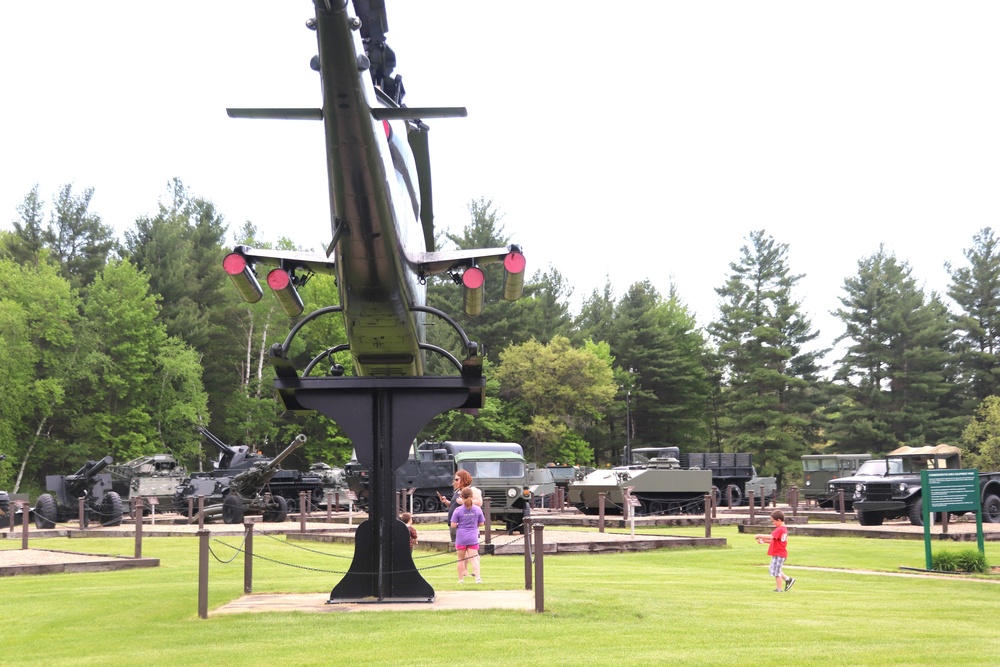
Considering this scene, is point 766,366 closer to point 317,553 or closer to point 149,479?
point 149,479

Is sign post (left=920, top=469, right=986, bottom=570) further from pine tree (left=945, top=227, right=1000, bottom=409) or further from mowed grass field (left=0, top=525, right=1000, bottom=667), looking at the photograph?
pine tree (left=945, top=227, right=1000, bottom=409)

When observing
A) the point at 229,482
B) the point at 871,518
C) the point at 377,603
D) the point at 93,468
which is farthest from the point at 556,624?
Result: the point at 93,468

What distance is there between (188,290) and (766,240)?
36453 mm

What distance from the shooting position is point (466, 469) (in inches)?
1204

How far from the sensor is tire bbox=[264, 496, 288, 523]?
111ft

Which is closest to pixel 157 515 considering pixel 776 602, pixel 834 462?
pixel 834 462

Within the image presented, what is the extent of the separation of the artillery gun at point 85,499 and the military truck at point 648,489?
530 inches

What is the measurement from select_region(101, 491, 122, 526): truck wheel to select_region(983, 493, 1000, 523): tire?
23017 mm

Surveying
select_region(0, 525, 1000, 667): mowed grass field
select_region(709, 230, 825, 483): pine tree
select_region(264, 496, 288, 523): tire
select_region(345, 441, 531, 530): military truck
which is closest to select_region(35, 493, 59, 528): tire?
select_region(264, 496, 288, 523): tire

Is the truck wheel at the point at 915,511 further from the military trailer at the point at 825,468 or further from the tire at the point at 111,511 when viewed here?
the tire at the point at 111,511

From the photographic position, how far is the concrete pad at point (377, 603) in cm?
1092

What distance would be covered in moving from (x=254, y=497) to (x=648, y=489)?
1182 cm

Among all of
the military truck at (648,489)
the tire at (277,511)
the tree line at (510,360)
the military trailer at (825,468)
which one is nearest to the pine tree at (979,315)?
the tree line at (510,360)

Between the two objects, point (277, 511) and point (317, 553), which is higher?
point (277, 511)
